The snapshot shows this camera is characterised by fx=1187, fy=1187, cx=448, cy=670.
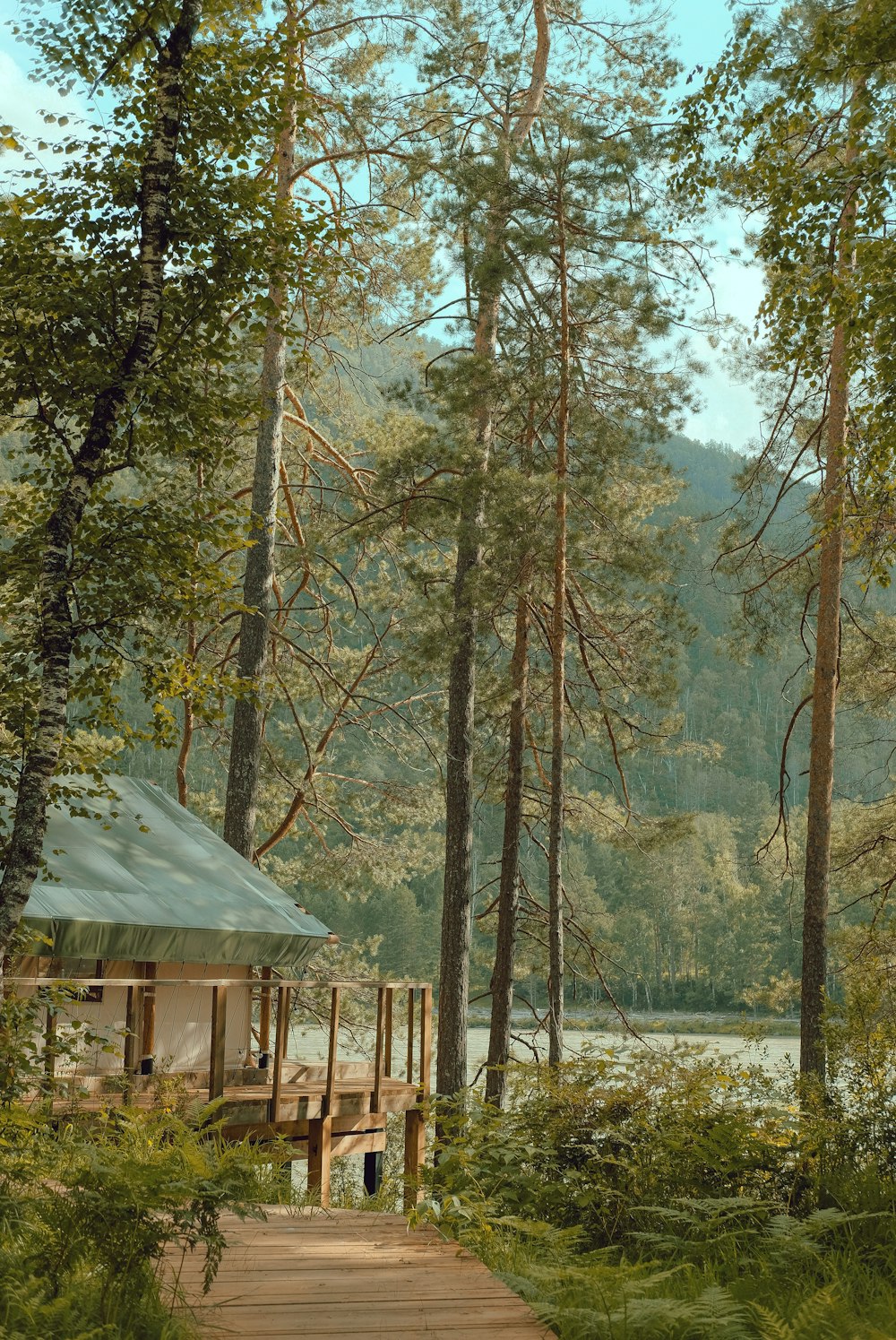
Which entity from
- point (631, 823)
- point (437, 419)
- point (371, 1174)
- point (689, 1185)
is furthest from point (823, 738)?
point (689, 1185)

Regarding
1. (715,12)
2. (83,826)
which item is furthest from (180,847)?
(715,12)

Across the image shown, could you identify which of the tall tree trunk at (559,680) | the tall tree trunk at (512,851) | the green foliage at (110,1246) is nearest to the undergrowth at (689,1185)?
the green foliage at (110,1246)

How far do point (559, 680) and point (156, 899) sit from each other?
16.8 ft

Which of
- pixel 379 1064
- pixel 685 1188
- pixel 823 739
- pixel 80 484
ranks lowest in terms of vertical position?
pixel 685 1188

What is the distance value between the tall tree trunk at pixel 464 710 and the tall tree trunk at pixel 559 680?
0.72m

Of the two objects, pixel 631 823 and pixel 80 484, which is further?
pixel 631 823

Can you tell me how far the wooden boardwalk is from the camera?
10.6 ft

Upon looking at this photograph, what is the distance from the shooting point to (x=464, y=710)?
40.1ft

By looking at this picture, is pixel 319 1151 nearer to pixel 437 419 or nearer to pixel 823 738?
pixel 823 738

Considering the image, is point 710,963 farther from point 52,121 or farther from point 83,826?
point 52,121

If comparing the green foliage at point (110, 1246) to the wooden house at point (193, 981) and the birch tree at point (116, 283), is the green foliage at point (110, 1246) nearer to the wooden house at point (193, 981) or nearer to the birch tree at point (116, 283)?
the birch tree at point (116, 283)

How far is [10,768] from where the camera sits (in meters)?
5.25

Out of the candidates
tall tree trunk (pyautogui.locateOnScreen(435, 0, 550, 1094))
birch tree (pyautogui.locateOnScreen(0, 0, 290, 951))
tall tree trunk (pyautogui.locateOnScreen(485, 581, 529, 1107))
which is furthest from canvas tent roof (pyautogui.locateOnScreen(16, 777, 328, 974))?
tall tree trunk (pyautogui.locateOnScreen(485, 581, 529, 1107))

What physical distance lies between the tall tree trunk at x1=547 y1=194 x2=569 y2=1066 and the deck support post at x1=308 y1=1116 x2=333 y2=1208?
348 centimetres
